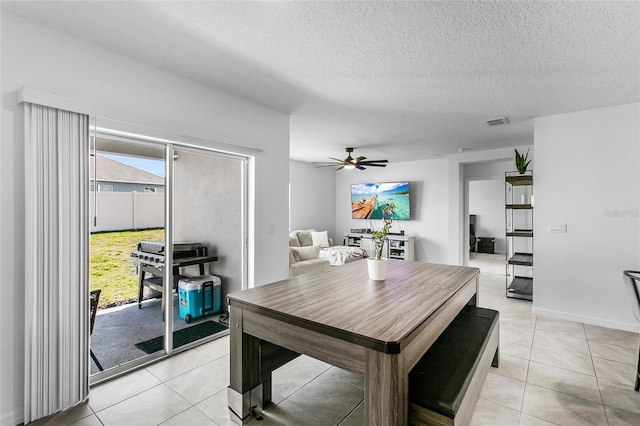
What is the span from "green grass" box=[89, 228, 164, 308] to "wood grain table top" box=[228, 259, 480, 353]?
1.41 m

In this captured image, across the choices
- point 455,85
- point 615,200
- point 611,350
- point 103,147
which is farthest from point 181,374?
point 615,200

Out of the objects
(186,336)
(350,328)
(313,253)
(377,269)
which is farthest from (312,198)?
(350,328)

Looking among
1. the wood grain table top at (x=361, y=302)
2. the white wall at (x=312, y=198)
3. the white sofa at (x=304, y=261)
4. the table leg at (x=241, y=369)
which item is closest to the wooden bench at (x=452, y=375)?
the wood grain table top at (x=361, y=302)

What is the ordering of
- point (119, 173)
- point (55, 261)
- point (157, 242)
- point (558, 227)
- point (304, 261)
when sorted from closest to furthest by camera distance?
1. point (55, 261)
2. point (119, 173)
3. point (157, 242)
4. point (558, 227)
5. point (304, 261)

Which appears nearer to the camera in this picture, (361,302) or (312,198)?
(361,302)

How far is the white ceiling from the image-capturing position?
1835 mm

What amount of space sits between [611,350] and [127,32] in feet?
16.2

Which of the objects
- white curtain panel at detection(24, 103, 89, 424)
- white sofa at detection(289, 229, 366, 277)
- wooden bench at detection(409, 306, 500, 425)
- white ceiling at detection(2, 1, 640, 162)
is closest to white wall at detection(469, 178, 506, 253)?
white sofa at detection(289, 229, 366, 277)

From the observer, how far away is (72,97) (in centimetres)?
207

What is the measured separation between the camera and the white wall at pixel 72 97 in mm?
1844

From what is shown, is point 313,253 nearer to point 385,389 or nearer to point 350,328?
point 350,328

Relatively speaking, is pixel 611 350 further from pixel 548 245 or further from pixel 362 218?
pixel 362 218

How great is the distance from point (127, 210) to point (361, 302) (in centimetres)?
222

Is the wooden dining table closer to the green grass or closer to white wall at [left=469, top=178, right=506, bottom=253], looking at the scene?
the green grass
